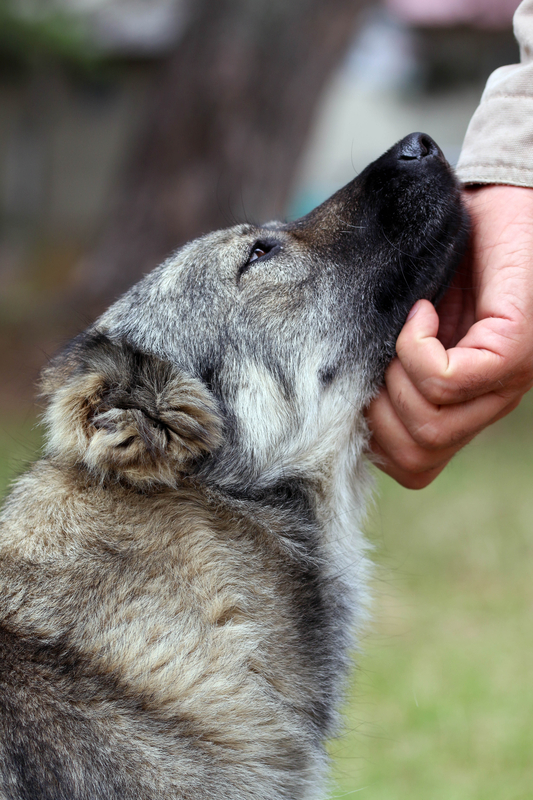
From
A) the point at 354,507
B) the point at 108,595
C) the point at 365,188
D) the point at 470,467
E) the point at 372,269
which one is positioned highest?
the point at 365,188

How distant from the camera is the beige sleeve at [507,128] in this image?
8.42ft

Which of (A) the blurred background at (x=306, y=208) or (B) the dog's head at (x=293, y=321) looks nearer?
(B) the dog's head at (x=293, y=321)

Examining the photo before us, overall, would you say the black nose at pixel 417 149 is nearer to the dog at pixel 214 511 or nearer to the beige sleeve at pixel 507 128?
the dog at pixel 214 511

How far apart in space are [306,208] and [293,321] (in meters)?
12.5

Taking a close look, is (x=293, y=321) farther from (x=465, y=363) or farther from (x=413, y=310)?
(x=465, y=363)

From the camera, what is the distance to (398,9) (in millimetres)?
Answer: 20266

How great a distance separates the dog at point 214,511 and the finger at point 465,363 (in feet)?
1.04

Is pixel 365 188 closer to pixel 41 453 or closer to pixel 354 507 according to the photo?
pixel 354 507

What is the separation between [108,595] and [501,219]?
5.66 ft

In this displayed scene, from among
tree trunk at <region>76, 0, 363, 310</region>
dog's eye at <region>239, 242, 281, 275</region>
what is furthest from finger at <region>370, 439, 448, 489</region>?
tree trunk at <region>76, 0, 363, 310</region>

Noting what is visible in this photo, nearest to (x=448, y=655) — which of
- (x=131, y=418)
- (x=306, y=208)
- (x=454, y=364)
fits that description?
(x=454, y=364)

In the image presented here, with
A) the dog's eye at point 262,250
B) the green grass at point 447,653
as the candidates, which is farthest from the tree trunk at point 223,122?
the dog's eye at point 262,250

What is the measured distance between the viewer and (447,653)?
4.46 m

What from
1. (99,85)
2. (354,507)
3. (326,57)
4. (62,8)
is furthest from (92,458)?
(99,85)
